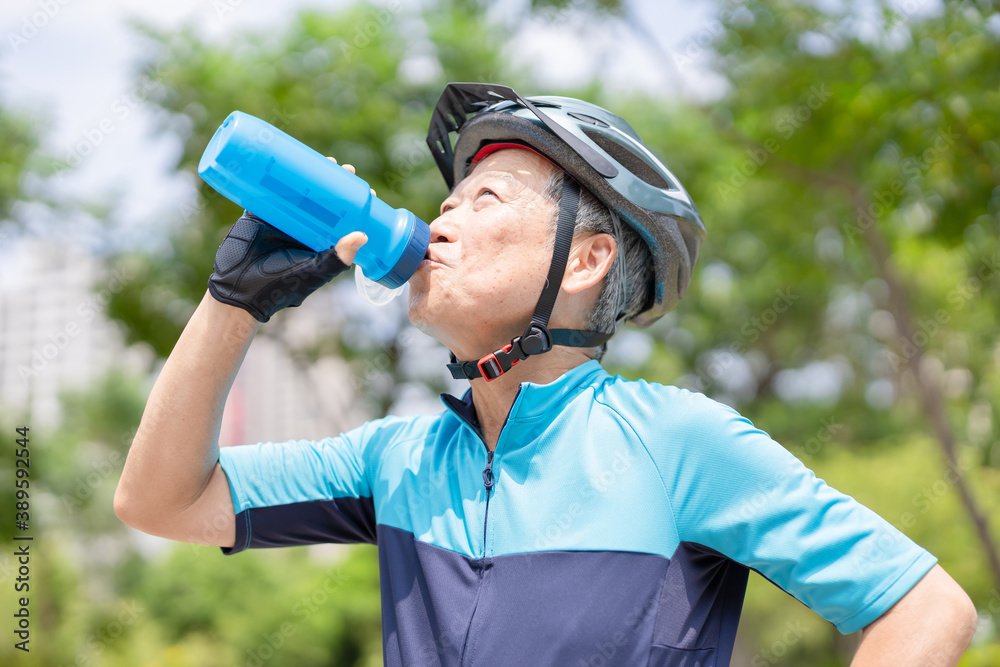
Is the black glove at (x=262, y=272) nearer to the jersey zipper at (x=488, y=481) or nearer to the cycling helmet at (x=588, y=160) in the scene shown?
the cycling helmet at (x=588, y=160)

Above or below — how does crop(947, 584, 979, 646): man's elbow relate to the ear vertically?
below

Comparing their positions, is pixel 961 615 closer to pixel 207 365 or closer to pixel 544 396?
pixel 544 396

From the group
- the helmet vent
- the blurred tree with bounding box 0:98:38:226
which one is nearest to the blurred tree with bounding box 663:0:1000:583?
the helmet vent

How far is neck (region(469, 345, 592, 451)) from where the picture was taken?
87.2 inches

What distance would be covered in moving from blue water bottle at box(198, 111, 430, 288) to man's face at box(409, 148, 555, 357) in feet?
0.24

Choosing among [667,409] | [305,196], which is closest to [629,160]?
[667,409]

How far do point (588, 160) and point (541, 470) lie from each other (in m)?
0.89

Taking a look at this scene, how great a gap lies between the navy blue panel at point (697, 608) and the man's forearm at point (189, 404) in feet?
3.88

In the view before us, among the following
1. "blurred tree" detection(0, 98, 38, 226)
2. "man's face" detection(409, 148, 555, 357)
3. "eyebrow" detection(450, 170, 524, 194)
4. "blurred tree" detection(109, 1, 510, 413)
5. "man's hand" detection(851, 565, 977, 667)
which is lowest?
"blurred tree" detection(0, 98, 38, 226)

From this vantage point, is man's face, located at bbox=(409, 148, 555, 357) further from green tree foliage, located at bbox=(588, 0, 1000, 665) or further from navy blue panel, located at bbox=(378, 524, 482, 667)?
green tree foliage, located at bbox=(588, 0, 1000, 665)

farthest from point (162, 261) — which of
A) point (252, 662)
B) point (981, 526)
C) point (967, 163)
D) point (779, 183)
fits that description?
point (252, 662)

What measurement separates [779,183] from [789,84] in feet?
7.29

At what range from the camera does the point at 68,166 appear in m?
9.66

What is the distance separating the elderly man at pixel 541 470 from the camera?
1695 mm
